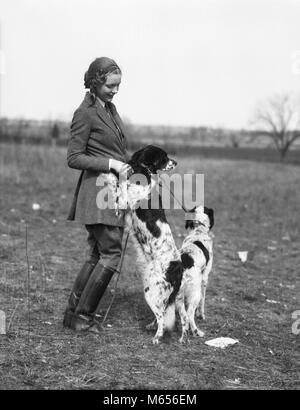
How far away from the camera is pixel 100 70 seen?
4.54m

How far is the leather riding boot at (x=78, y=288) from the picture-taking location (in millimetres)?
4969

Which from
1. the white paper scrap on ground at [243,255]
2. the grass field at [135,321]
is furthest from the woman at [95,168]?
the white paper scrap on ground at [243,255]

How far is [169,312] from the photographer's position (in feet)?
16.4

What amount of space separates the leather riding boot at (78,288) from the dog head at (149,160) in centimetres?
101

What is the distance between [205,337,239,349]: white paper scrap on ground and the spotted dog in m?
0.42

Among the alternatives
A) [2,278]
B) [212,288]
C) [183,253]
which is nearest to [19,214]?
[2,278]

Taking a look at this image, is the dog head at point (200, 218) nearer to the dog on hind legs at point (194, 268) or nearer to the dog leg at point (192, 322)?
the dog on hind legs at point (194, 268)

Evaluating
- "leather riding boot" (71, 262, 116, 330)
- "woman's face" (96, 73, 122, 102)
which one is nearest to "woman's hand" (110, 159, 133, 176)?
"woman's face" (96, 73, 122, 102)

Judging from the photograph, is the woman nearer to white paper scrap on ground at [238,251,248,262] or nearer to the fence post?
the fence post

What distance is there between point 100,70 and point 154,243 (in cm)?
161

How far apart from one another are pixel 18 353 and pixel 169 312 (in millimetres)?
1427

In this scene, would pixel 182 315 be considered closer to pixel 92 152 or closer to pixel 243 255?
pixel 92 152

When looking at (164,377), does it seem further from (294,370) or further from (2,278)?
(2,278)

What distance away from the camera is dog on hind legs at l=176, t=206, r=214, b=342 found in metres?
5.14
